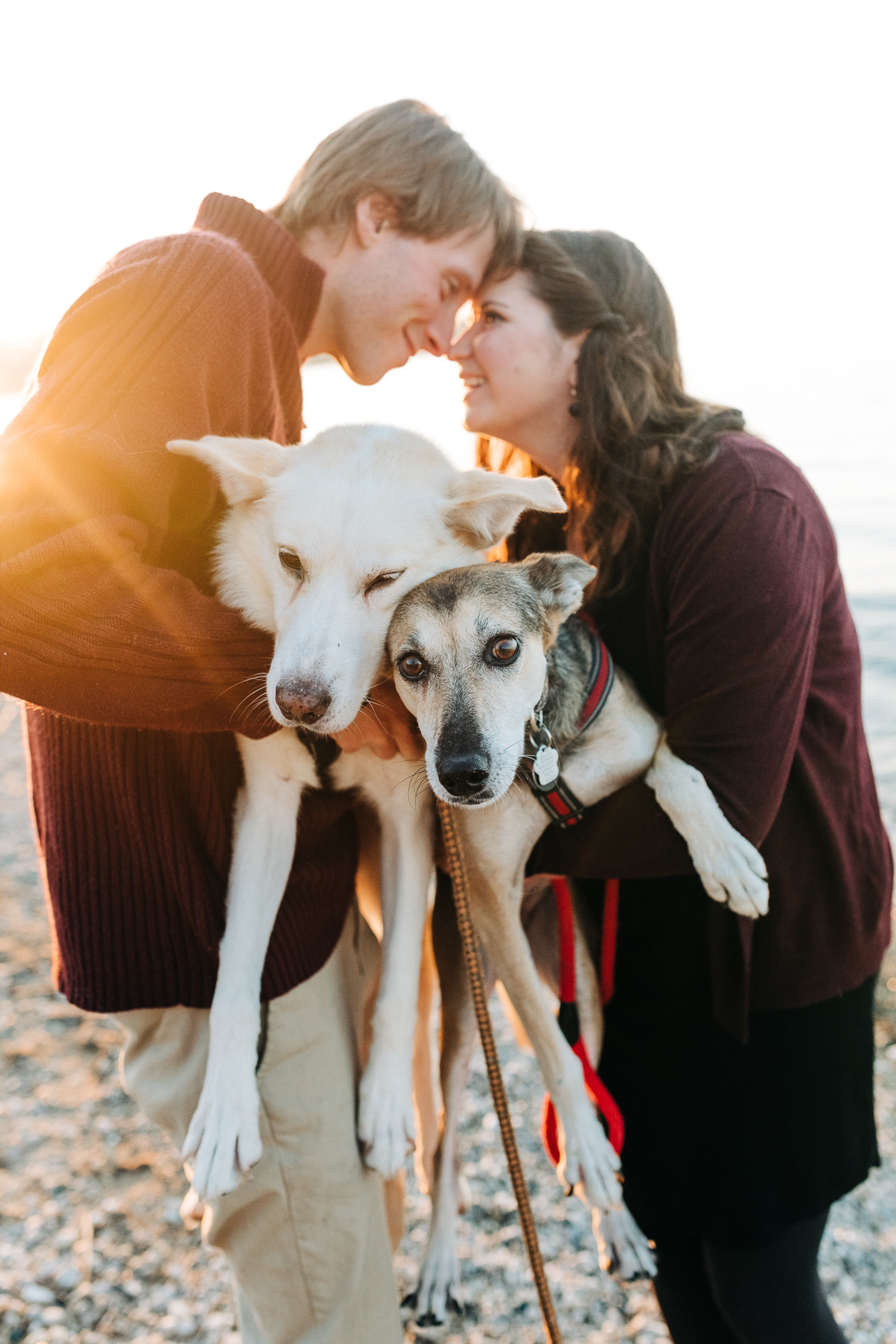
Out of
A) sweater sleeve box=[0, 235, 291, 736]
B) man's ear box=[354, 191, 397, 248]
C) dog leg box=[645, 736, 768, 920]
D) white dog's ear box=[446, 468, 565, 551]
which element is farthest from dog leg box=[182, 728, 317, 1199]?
man's ear box=[354, 191, 397, 248]

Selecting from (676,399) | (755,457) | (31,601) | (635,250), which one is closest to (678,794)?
(755,457)

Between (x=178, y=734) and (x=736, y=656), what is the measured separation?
129cm

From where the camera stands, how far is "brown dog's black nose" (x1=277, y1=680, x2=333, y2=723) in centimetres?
181

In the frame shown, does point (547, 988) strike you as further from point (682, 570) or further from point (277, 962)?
point (682, 570)

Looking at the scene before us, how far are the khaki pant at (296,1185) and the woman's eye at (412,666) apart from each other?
786mm

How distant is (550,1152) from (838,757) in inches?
52.2

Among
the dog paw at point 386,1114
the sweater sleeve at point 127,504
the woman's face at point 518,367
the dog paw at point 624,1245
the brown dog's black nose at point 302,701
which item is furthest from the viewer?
the woman's face at point 518,367

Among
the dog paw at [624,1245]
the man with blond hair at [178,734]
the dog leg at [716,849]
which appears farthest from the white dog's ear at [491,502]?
the dog paw at [624,1245]

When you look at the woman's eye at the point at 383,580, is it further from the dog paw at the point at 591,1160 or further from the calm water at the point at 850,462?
the dog paw at the point at 591,1160

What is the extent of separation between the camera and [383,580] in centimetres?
214

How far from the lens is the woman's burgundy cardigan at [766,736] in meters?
2.04

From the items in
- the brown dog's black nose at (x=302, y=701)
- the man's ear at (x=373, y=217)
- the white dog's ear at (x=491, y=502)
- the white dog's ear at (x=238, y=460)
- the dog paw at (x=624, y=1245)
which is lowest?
the dog paw at (x=624, y=1245)

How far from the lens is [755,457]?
2.23 meters

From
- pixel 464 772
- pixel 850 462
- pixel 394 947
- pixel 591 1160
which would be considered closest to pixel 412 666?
pixel 464 772
